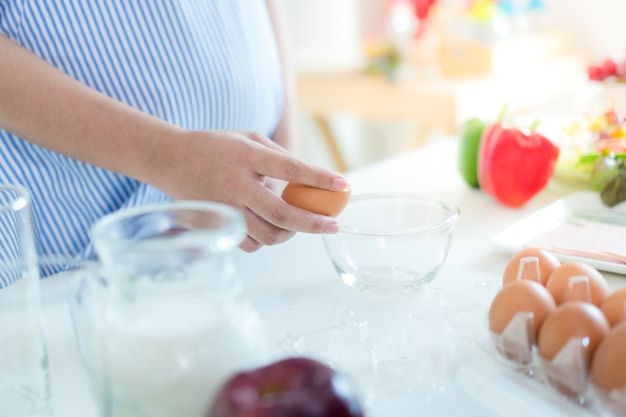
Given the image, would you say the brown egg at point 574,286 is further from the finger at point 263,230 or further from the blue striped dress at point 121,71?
the blue striped dress at point 121,71

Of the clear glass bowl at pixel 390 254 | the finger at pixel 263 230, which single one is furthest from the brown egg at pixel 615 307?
the finger at pixel 263 230

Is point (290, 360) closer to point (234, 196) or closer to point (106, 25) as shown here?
point (234, 196)

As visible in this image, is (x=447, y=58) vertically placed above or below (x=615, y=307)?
below

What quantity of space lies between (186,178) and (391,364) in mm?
295

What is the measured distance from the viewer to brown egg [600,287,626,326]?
60 cm

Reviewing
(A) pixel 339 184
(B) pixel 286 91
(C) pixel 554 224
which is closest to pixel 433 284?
(A) pixel 339 184

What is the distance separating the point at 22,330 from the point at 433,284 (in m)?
0.43

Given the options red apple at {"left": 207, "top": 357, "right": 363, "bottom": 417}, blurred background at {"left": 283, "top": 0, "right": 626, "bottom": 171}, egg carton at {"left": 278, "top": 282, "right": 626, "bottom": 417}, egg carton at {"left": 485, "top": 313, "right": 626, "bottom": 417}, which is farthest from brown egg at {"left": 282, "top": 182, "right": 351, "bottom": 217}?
blurred background at {"left": 283, "top": 0, "right": 626, "bottom": 171}

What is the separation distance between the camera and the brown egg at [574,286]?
62 cm

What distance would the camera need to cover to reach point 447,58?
2.56 meters

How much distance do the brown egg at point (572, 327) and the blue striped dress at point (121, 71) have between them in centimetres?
62

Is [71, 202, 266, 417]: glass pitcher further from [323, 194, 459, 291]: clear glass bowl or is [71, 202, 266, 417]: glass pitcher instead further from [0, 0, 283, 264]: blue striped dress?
[0, 0, 283, 264]: blue striped dress

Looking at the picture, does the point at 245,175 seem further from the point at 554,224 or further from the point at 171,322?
the point at 554,224

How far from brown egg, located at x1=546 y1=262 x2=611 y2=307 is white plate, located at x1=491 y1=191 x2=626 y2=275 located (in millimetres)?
193
